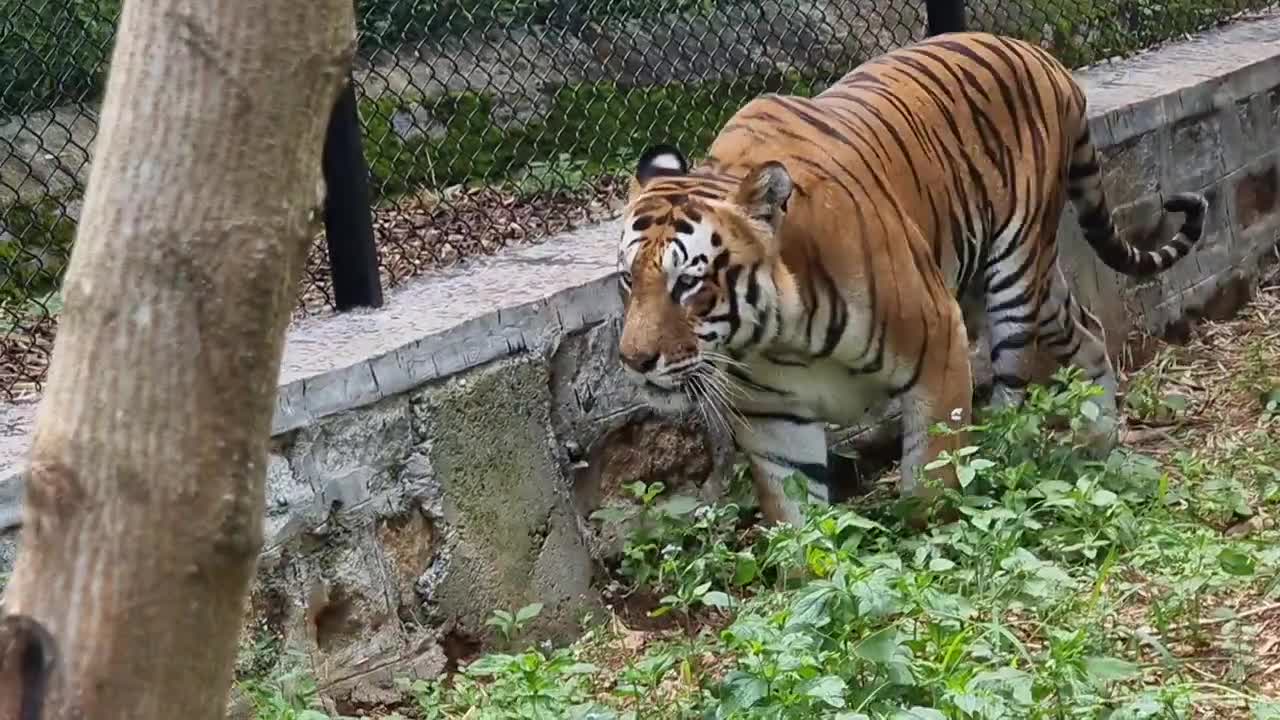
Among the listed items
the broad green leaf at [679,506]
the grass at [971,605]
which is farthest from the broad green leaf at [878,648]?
the broad green leaf at [679,506]

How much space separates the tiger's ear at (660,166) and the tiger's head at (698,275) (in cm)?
15

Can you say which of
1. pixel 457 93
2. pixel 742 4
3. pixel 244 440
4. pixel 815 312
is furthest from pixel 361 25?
pixel 244 440

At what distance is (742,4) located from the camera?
6453 millimetres

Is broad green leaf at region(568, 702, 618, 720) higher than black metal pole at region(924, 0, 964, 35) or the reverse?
the reverse

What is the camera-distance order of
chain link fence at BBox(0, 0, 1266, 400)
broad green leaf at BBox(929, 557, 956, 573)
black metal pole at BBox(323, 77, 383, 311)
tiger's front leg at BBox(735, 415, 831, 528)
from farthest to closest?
chain link fence at BBox(0, 0, 1266, 400) → tiger's front leg at BBox(735, 415, 831, 528) → black metal pole at BBox(323, 77, 383, 311) → broad green leaf at BBox(929, 557, 956, 573)

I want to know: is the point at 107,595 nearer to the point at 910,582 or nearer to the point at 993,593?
the point at 910,582

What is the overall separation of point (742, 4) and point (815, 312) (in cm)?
231

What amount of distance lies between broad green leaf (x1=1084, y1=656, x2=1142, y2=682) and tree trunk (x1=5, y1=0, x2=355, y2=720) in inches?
94.6

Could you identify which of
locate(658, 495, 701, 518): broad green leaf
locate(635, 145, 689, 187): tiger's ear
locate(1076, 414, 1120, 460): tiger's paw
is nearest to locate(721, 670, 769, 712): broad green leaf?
locate(658, 495, 701, 518): broad green leaf

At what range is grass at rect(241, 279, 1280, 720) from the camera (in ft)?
10.6

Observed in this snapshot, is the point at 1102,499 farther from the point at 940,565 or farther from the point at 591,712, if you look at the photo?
the point at 591,712

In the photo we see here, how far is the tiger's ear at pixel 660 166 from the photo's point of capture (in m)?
4.57

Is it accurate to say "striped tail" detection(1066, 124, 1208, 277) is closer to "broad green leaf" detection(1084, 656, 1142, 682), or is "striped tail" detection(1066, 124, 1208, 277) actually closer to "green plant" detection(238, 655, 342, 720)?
"broad green leaf" detection(1084, 656, 1142, 682)

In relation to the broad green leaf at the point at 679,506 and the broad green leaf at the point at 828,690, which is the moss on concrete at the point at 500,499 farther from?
the broad green leaf at the point at 828,690
